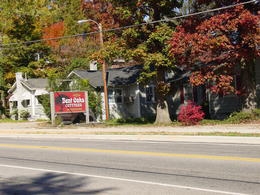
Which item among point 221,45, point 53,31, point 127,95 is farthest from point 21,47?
point 221,45

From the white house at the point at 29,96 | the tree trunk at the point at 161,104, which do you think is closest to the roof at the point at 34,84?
the white house at the point at 29,96

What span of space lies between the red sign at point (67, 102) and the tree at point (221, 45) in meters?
9.69

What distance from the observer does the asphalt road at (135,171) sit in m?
9.09

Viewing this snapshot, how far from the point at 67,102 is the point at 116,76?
7.19 m

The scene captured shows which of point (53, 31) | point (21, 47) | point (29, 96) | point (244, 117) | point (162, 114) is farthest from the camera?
point (53, 31)

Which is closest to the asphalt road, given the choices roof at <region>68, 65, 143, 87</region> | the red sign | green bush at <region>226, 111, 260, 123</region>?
green bush at <region>226, 111, 260, 123</region>

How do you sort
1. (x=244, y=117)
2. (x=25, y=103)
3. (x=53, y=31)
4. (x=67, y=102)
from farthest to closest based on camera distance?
1. (x=53, y=31)
2. (x=25, y=103)
3. (x=67, y=102)
4. (x=244, y=117)

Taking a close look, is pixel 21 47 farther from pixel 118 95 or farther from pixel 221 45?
pixel 221 45

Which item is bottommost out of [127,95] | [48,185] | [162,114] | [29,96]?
[48,185]

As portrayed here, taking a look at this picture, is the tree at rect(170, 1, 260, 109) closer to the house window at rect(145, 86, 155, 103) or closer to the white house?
the house window at rect(145, 86, 155, 103)

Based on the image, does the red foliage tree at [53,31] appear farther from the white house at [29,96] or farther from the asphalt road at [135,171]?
the asphalt road at [135,171]

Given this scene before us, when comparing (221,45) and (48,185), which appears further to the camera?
(221,45)

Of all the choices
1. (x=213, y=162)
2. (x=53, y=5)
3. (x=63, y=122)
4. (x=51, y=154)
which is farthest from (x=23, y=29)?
(x=213, y=162)

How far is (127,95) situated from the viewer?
3828cm
